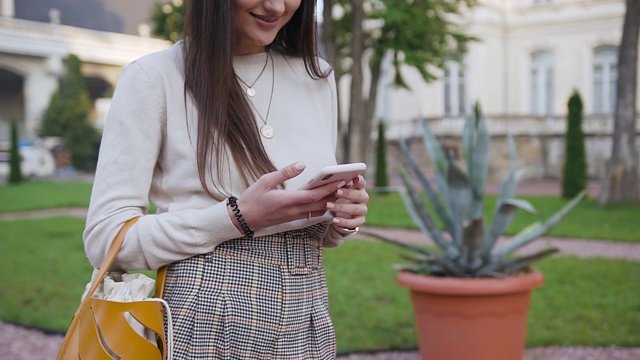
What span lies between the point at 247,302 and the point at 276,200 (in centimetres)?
21

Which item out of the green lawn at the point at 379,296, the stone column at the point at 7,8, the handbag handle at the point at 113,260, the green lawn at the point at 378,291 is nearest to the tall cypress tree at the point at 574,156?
the green lawn at the point at 378,291

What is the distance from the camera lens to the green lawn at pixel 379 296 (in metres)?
4.70

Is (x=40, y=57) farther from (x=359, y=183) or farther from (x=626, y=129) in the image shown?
(x=359, y=183)

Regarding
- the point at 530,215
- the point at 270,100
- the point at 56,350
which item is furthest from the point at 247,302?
the point at 530,215

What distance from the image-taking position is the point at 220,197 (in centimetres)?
135

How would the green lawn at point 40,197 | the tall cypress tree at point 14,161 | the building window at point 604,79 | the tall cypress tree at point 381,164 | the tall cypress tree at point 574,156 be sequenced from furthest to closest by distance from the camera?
the building window at point 604,79
the tall cypress tree at point 14,161
the tall cypress tree at point 381,164
the tall cypress tree at point 574,156
the green lawn at point 40,197

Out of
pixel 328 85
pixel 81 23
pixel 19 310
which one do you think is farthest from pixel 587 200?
pixel 81 23

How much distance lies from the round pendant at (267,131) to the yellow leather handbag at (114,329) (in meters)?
0.36

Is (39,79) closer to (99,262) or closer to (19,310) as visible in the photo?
(19,310)

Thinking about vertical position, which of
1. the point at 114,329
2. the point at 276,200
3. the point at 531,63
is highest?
the point at 531,63

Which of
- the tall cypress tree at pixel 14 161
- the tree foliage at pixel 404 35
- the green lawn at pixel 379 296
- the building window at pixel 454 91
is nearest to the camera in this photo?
the green lawn at pixel 379 296

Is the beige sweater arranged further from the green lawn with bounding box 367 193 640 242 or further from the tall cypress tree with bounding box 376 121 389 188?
the tall cypress tree with bounding box 376 121 389 188

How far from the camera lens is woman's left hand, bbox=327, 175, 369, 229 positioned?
1324mm

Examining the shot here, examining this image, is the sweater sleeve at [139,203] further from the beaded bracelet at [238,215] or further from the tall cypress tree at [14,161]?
the tall cypress tree at [14,161]
